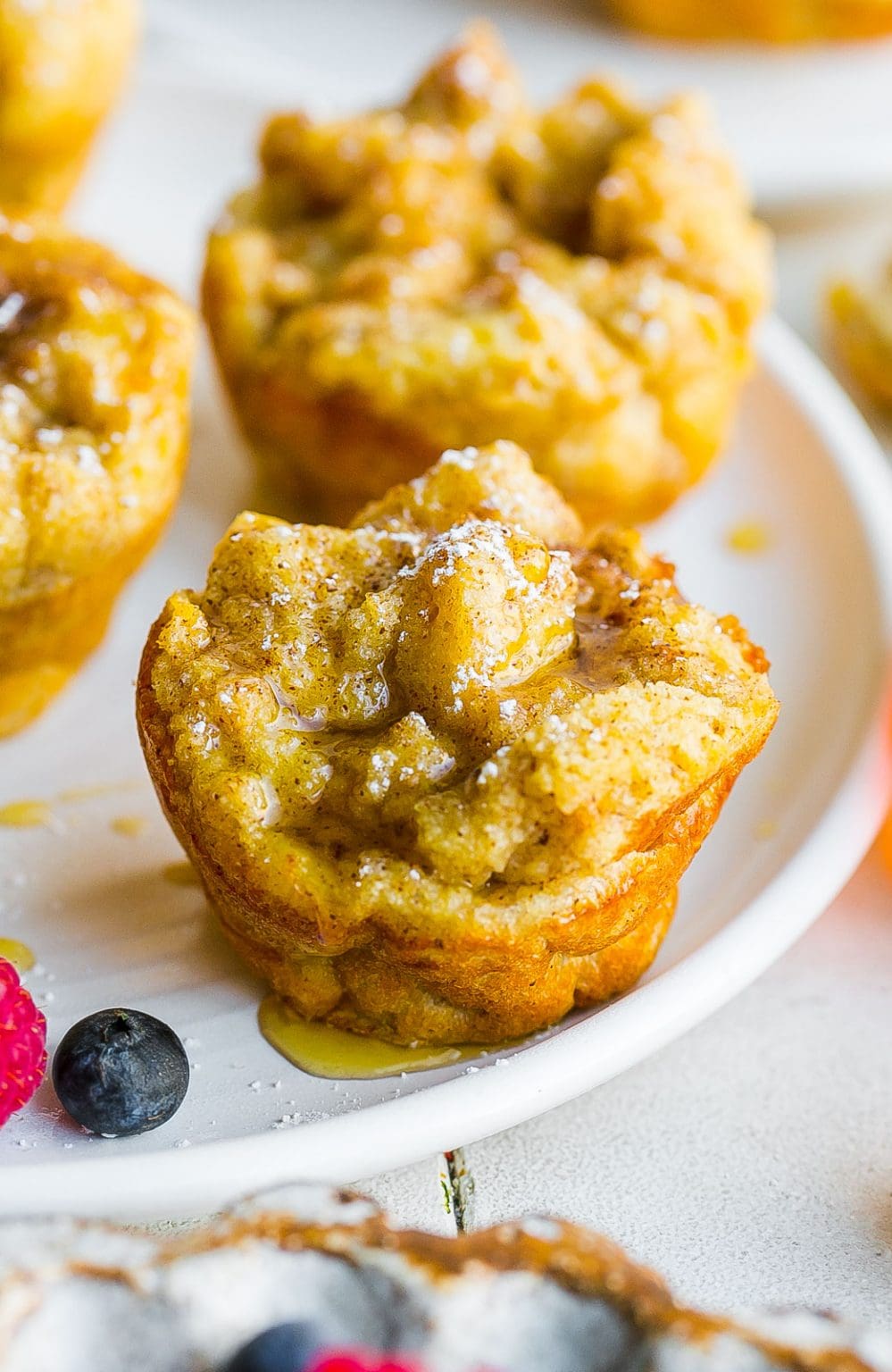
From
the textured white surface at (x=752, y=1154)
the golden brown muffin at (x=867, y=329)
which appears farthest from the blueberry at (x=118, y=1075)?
the golden brown muffin at (x=867, y=329)

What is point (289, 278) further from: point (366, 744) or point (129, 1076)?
point (129, 1076)

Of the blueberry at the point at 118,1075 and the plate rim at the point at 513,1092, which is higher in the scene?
the plate rim at the point at 513,1092

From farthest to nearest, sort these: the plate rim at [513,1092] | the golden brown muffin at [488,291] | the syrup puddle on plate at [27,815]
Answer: the golden brown muffin at [488,291] → the syrup puddle on plate at [27,815] → the plate rim at [513,1092]

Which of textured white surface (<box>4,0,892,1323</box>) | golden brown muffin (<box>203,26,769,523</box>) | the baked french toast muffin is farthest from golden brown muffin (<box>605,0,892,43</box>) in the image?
the baked french toast muffin

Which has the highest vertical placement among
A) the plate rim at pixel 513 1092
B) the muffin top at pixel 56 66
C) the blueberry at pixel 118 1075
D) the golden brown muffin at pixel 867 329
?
the muffin top at pixel 56 66

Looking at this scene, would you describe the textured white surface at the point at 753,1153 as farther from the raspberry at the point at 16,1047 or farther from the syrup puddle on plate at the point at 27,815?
the syrup puddle on plate at the point at 27,815

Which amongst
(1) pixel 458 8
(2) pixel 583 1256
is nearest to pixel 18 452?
(2) pixel 583 1256
